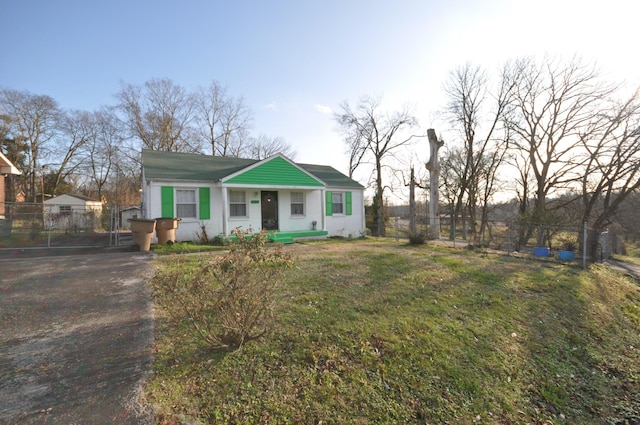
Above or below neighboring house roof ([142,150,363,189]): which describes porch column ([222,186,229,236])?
below

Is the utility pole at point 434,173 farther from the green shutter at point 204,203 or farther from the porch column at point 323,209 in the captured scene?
the green shutter at point 204,203

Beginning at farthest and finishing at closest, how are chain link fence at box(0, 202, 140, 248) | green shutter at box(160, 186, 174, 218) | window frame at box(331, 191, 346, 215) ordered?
window frame at box(331, 191, 346, 215)
green shutter at box(160, 186, 174, 218)
chain link fence at box(0, 202, 140, 248)

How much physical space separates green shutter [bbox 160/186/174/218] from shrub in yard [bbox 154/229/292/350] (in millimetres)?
→ 8850

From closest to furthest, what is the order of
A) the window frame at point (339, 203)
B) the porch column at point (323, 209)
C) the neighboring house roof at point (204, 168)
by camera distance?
the neighboring house roof at point (204, 168), the porch column at point (323, 209), the window frame at point (339, 203)

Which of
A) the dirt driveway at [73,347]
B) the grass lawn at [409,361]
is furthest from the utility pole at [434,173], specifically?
the dirt driveway at [73,347]

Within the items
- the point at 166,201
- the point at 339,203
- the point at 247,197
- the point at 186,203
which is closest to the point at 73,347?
the point at 166,201

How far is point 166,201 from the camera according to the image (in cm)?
1097

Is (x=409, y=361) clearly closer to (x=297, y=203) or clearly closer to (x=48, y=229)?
(x=297, y=203)

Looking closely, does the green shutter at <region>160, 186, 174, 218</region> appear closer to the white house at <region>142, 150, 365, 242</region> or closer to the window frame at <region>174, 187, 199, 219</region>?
the white house at <region>142, 150, 365, 242</region>

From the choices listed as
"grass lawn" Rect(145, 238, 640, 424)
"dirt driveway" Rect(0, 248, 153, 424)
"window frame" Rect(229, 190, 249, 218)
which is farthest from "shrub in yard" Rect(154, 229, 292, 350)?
"window frame" Rect(229, 190, 249, 218)

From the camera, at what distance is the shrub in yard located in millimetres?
2932

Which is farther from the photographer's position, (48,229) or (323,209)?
(323,209)

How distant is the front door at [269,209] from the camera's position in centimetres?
1334

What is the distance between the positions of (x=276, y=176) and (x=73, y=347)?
33.6ft
